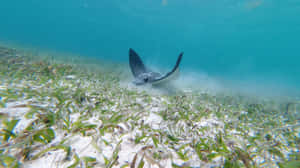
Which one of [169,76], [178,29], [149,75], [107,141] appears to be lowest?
[107,141]

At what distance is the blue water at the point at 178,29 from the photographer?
32031mm

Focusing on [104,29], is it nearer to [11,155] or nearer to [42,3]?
[42,3]

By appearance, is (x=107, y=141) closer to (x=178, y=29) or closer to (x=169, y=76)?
(x=169, y=76)

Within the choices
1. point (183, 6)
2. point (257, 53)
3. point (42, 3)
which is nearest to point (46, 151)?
point (183, 6)

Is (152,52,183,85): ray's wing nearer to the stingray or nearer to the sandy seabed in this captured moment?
the stingray

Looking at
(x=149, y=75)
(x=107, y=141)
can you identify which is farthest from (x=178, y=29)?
(x=107, y=141)

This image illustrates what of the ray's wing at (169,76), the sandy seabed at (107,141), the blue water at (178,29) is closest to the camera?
the sandy seabed at (107,141)

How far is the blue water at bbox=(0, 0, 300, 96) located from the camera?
32031 mm

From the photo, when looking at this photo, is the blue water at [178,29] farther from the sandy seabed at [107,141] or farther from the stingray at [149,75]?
the sandy seabed at [107,141]

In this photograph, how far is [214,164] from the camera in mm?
957

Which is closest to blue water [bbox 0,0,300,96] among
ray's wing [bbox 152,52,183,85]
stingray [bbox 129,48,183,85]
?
stingray [bbox 129,48,183,85]

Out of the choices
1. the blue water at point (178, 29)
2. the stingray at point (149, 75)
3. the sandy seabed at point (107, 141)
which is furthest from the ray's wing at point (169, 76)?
the blue water at point (178, 29)

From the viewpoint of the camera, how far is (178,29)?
64.1 m

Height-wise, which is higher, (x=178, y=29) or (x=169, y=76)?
(x=178, y=29)
